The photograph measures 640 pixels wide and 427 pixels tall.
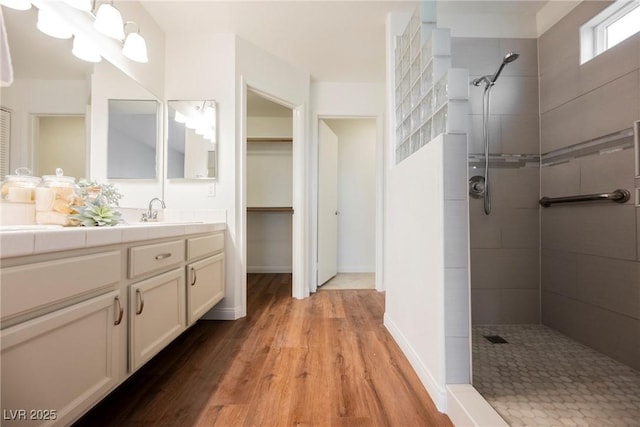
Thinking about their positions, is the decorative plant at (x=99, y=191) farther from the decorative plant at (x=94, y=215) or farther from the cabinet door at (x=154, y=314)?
the cabinet door at (x=154, y=314)

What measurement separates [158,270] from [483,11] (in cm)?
268

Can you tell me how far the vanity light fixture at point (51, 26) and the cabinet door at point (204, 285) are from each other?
4.35 feet

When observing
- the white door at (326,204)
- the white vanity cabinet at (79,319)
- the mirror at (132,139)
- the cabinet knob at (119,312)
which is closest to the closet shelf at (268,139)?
the white door at (326,204)

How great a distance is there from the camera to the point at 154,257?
50.9 inches

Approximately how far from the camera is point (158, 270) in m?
1.34

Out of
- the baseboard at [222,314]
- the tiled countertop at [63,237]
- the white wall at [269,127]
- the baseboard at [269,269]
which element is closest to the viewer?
the tiled countertop at [63,237]

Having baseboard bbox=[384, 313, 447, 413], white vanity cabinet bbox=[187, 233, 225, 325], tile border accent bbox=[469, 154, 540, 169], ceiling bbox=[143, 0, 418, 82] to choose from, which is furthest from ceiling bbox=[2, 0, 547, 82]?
baseboard bbox=[384, 313, 447, 413]

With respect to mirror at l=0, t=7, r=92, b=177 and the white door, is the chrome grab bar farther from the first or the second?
mirror at l=0, t=7, r=92, b=177

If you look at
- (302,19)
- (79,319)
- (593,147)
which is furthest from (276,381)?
(302,19)

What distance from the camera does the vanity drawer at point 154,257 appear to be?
1151 mm

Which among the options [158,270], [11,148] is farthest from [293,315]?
[11,148]

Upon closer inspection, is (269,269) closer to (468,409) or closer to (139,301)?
(139,301)

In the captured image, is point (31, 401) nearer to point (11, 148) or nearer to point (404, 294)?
point (11, 148)

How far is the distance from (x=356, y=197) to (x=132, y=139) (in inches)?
112
